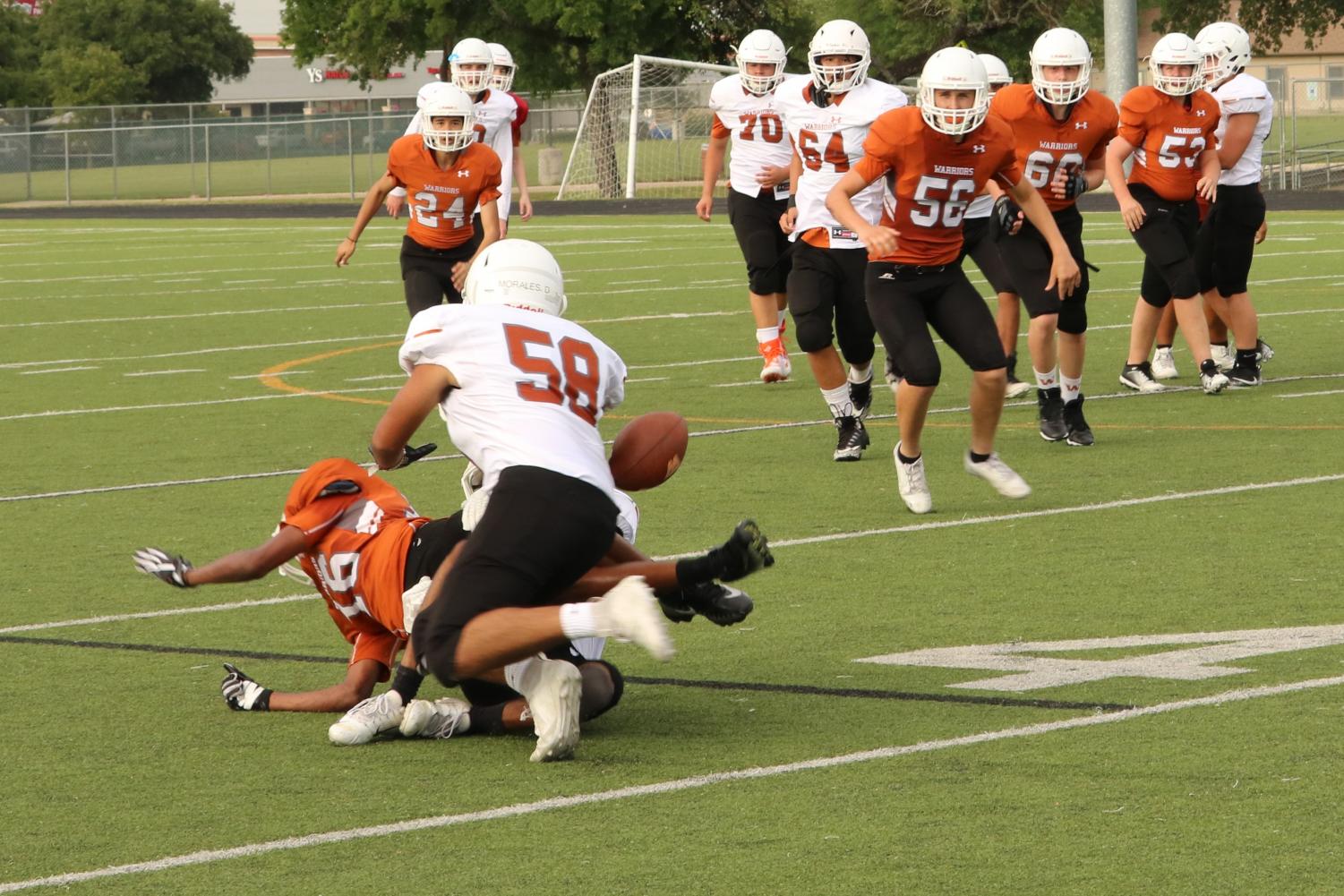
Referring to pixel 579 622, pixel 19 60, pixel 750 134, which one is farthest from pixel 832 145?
pixel 19 60

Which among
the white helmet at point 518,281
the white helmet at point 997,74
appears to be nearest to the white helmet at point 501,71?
the white helmet at point 997,74

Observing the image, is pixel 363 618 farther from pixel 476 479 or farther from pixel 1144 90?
pixel 1144 90

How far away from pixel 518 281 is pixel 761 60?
8.08 meters

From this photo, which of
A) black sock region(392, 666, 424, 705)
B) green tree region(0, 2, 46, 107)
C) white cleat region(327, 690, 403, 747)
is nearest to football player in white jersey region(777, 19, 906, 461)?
black sock region(392, 666, 424, 705)

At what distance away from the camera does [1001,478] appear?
29.5 feet

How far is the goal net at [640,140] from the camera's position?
38219mm

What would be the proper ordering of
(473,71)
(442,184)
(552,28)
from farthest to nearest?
(552,28), (473,71), (442,184)

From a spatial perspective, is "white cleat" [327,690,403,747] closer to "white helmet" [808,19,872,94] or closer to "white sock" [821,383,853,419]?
"white sock" [821,383,853,419]

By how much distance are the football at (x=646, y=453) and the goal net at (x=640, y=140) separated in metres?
32.1

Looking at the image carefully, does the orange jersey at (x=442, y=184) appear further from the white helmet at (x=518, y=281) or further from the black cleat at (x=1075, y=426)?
the white helmet at (x=518, y=281)

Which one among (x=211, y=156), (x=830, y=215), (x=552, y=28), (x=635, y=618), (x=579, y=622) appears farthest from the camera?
(x=552, y=28)

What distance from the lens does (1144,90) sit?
11.9 m

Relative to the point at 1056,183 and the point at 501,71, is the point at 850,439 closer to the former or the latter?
the point at 1056,183

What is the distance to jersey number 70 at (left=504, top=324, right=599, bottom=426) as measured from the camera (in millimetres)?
5629
